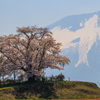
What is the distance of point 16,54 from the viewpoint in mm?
61656

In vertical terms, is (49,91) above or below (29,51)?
below

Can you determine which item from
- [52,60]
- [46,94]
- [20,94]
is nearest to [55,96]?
[46,94]

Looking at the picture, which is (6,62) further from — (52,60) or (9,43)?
(52,60)

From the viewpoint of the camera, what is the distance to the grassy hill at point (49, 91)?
50.9m

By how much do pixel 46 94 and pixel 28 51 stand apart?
13.0 metres

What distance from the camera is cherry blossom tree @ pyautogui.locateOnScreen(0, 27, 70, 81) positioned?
197ft

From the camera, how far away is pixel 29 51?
60812 mm

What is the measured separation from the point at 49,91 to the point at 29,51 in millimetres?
11904

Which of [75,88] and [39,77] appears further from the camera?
[39,77]

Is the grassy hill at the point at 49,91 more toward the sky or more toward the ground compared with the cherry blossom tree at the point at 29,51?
more toward the ground

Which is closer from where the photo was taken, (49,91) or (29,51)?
(49,91)

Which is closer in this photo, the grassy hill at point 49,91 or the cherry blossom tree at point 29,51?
the grassy hill at point 49,91

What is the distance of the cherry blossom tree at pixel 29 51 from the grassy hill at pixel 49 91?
4.40m

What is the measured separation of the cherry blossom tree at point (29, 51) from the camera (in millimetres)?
60000
